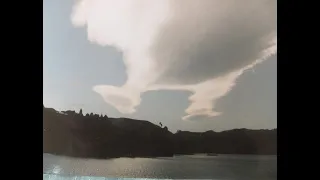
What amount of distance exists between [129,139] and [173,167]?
0.37 feet

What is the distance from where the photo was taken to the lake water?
30.4 inches

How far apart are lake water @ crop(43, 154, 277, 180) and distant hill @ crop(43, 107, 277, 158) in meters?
0.01

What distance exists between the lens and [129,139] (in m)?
0.80

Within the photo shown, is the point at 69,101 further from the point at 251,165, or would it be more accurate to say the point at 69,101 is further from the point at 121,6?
the point at 251,165

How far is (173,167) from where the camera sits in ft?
2.57

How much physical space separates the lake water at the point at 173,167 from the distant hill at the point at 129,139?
0.6 inches

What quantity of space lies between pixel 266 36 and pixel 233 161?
0.89 ft

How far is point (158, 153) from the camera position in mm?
793

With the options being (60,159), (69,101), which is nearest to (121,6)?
(69,101)

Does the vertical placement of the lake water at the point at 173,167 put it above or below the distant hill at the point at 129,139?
below

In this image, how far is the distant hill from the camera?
78 cm

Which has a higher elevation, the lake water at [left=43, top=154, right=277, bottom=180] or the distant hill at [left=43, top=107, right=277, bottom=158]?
the distant hill at [left=43, top=107, right=277, bottom=158]

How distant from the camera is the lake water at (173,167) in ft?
2.53
